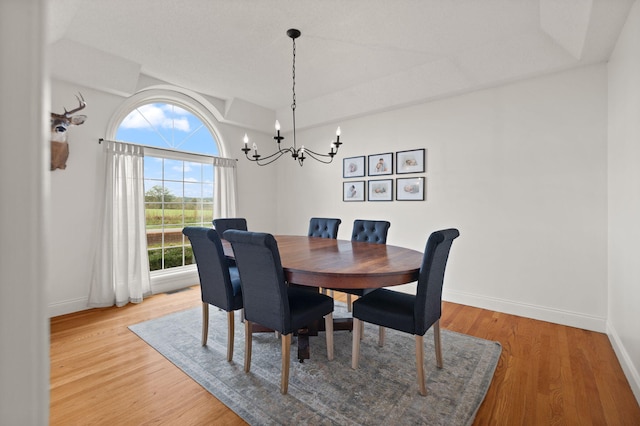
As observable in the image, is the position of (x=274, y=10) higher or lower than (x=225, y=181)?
higher

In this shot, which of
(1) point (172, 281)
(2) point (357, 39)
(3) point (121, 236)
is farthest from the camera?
(1) point (172, 281)

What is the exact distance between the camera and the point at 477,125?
331 centimetres

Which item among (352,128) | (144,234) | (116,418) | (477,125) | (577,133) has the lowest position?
(116,418)

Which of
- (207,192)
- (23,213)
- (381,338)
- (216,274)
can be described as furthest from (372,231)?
(23,213)

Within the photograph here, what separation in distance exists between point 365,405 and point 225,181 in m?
3.58

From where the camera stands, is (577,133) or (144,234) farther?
(144,234)

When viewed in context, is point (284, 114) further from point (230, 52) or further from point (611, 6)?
point (611, 6)

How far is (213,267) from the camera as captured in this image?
2.19 m

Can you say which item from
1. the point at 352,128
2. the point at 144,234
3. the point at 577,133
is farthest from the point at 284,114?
the point at 577,133

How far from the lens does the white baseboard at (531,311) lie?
8.84ft

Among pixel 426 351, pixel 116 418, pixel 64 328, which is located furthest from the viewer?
pixel 64 328

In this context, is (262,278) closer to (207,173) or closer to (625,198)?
(625,198)

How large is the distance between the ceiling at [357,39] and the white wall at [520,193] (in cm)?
27

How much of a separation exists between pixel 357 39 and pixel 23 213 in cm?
312
